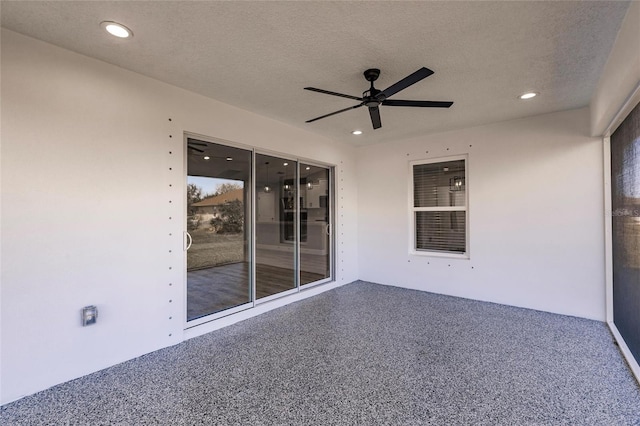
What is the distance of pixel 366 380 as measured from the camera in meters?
2.25

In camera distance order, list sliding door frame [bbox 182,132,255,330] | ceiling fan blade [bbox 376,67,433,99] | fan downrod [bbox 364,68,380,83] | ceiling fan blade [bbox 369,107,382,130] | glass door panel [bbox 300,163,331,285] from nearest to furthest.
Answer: ceiling fan blade [bbox 376,67,433,99], fan downrod [bbox 364,68,380,83], ceiling fan blade [bbox 369,107,382,130], sliding door frame [bbox 182,132,255,330], glass door panel [bbox 300,163,331,285]

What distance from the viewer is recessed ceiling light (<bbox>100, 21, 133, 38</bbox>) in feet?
6.41

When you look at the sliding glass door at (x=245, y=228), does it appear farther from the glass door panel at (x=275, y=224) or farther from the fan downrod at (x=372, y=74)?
the fan downrod at (x=372, y=74)

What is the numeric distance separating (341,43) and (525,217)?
3300mm

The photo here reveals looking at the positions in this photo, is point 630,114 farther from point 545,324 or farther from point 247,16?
point 247,16

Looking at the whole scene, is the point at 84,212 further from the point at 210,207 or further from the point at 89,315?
the point at 210,207

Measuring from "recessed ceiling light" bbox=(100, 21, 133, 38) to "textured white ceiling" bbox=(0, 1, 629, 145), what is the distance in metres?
0.05

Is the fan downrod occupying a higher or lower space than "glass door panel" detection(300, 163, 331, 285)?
higher

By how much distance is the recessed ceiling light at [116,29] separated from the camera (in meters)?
1.95

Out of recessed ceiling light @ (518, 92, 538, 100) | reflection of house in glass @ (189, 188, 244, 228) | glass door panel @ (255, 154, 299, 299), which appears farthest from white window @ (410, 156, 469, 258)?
reflection of house in glass @ (189, 188, 244, 228)

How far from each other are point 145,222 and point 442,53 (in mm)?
2937

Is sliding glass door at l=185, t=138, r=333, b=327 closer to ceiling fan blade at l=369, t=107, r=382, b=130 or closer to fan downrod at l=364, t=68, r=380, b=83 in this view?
ceiling fan blade at l=369, t=107, r=382, b=130

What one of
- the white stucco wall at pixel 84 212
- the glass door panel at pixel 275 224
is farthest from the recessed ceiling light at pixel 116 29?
the glass door panel at pixel 275 224

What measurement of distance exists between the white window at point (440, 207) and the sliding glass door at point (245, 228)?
1.65 meters
